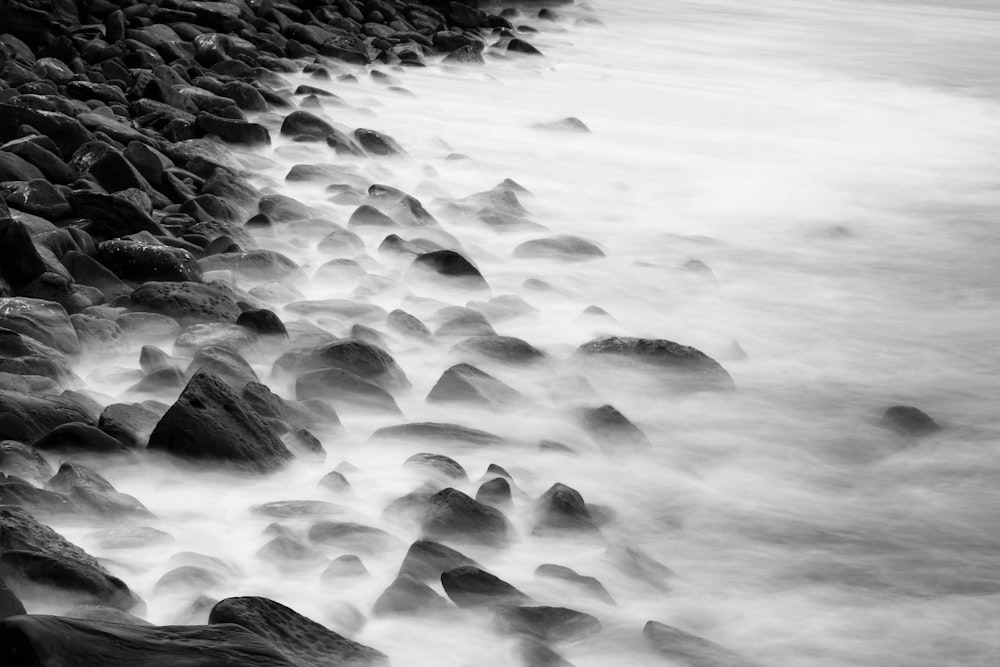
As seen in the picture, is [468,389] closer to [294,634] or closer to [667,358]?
[667,358]

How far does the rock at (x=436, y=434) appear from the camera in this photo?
2.46m

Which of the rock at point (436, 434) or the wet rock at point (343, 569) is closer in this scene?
the wet rock at point (343, 569)

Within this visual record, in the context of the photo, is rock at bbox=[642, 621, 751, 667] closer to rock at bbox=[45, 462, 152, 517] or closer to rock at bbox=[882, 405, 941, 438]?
rock at bbox=[45, 462, 152, 517]

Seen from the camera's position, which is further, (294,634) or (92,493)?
(92,493)

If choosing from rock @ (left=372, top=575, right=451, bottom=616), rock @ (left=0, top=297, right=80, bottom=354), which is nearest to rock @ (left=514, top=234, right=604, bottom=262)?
rock @ (left=0, top=297, right=80, bottom=354)

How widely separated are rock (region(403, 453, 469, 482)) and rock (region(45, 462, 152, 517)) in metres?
0.50

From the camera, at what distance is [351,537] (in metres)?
2.05

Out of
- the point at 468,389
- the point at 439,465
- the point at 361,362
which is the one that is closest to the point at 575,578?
the point at 439,465

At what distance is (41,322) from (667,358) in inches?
54.9

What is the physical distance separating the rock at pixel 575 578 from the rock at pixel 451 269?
56.7 inches

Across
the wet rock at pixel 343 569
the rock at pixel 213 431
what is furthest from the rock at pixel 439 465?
the wet rock at pixel 343 569

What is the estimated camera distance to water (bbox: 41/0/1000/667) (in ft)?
6.45

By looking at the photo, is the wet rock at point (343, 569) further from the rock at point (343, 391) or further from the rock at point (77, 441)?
the rock at point (343, 391)

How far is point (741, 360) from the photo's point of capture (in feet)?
10.3
